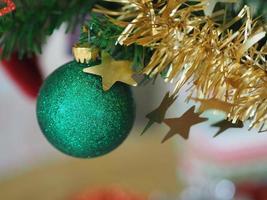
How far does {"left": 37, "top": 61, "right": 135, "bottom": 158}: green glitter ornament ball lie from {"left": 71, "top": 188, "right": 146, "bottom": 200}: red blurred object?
19.4 inches

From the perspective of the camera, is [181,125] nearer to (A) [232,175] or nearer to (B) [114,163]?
(A) [232,175]

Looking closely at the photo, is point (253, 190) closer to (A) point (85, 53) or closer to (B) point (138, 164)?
(B) point (138, 164)

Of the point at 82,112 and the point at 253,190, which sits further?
the point at 253,190

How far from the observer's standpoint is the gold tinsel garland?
0.35 metres

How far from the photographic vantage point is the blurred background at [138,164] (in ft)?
2.97

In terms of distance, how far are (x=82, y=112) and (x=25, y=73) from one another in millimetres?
269

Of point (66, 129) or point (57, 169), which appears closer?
point (66, 129)

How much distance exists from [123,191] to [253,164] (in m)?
0.22

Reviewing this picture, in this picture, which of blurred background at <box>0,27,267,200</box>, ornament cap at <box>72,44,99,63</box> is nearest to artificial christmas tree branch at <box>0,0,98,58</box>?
ornament cap at <box>72,44,99,63</box>

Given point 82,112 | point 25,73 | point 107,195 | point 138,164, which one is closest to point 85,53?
point 82,112

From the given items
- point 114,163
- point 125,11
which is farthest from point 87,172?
point 125,11

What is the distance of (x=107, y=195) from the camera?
34.8 inches

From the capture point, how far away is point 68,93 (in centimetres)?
38

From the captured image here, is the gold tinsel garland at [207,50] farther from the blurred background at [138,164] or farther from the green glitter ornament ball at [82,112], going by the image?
the blurred background at [138,164]
